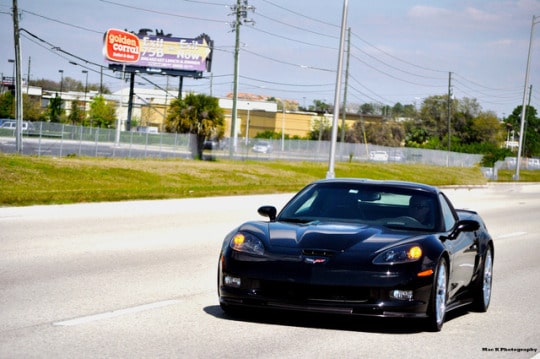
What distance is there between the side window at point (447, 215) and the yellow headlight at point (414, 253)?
1.18 meters

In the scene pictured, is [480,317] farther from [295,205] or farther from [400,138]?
[400,138]

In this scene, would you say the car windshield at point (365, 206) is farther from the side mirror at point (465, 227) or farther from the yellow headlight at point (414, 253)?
the yellow headlight at point (414, 253)

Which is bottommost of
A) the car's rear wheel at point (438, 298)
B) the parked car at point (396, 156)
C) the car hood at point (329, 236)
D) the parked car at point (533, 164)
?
the parked car at point (533, 164)

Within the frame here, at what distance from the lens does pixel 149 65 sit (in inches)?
3445

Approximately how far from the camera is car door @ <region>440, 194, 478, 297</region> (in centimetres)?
891

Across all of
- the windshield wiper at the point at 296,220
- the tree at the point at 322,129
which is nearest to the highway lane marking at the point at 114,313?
the windshield wiper at the point at 296,220

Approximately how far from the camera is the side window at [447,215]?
9438 mm

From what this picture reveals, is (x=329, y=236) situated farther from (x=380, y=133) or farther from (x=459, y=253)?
(x=380, y=133)

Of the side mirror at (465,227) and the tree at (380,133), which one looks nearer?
the side mirror at (465,227)

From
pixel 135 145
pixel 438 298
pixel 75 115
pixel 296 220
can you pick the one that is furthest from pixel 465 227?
pixel 75 115

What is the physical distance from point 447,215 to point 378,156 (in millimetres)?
79344

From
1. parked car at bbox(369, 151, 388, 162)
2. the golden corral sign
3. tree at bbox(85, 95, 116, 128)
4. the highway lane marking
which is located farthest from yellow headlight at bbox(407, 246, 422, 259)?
tree at bbox(85, 95, 116, 128)

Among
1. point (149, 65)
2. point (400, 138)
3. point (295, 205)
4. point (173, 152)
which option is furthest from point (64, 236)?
point (400, 138)

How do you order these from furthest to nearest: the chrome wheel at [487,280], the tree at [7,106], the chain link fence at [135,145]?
1. the tree at [7,106]
2. the chain link fence at [135,145]
3. the chrome wheel at [487,280]
